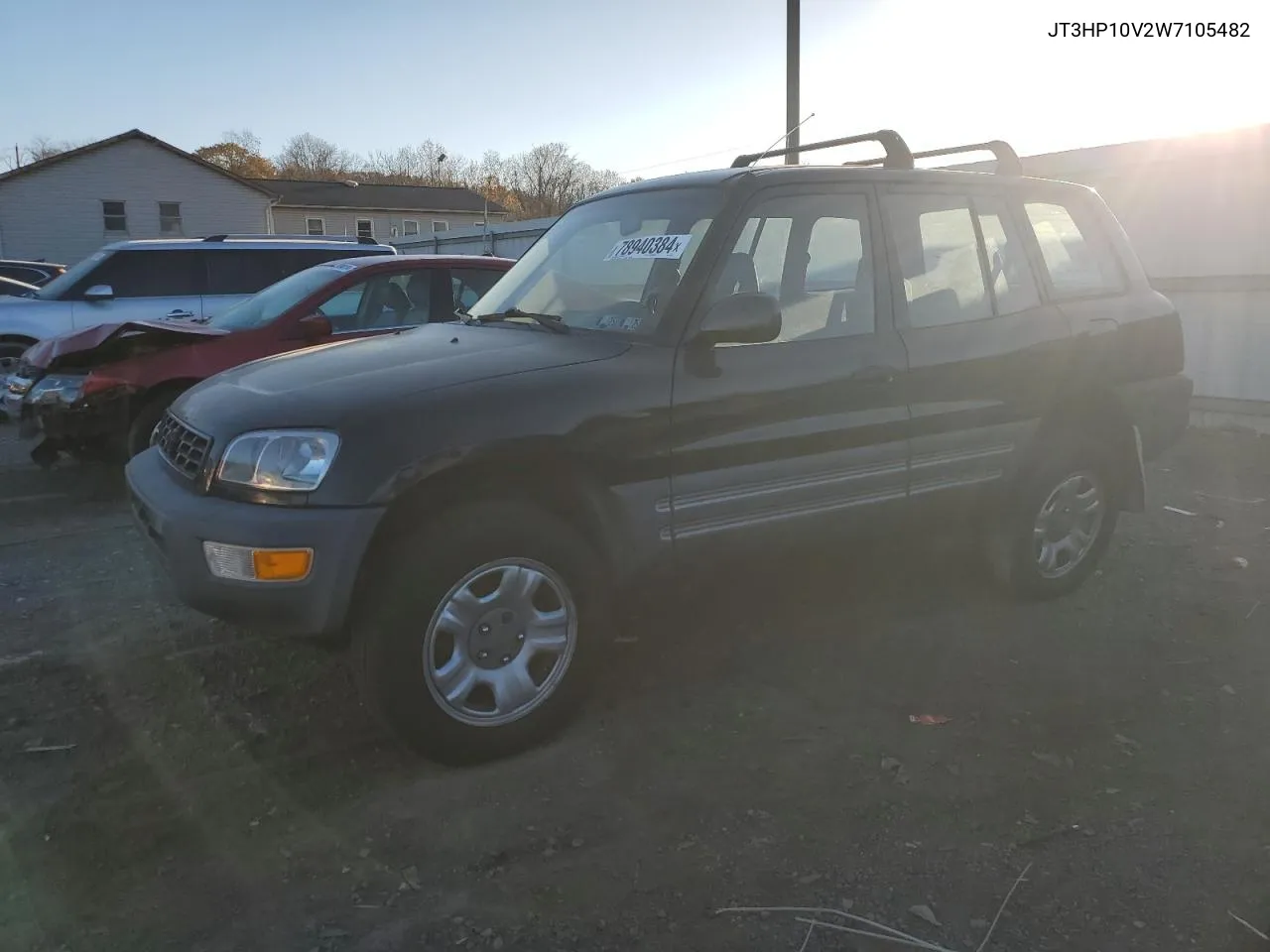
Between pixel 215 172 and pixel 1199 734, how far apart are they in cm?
4255

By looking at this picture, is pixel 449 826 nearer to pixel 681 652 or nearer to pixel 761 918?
pixel 761 918

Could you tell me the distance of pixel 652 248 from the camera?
3.76 metres

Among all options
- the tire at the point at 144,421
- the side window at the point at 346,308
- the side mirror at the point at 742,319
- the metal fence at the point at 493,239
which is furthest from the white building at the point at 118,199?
the side mirror at the point at 742,319

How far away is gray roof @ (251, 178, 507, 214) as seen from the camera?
51156 mm

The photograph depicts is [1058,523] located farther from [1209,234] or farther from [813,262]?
[1209,234]

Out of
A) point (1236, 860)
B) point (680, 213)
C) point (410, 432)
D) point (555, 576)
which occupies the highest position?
point (680, 213)

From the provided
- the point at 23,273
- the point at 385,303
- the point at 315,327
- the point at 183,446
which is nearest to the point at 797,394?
the point at 183,446

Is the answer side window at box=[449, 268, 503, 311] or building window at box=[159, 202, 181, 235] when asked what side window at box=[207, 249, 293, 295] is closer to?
side window at box=[449, 268, 503, 311]

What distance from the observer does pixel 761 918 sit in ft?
8.22

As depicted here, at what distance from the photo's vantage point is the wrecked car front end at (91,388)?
6.55m

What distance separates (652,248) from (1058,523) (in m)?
2.46

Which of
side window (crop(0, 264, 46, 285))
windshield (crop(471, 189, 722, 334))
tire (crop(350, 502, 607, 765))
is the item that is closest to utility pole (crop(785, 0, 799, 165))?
windshield (crop(471, 189, 722, 334))

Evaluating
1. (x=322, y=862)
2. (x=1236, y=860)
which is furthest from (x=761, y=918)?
(x=1236, y=860)

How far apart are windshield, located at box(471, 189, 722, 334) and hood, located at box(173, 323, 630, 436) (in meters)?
0.18
